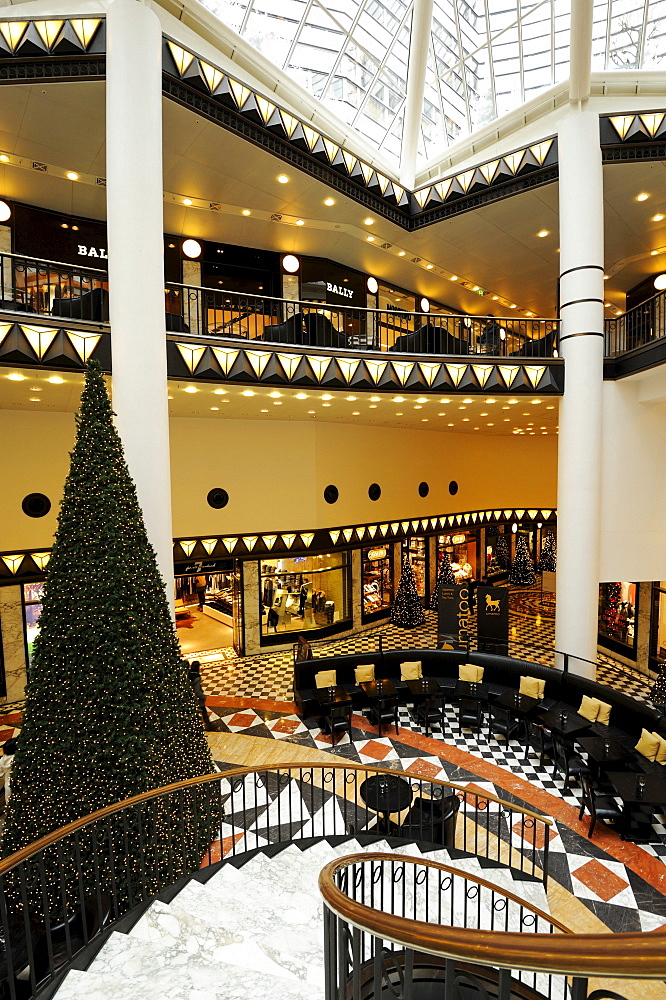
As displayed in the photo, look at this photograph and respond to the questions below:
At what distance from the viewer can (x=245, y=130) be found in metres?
9.23

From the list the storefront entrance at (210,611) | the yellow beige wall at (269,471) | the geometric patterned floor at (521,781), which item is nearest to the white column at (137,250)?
the geometric patterned floor at (521,781)

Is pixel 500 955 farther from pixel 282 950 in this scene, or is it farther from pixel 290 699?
pixel 290 699

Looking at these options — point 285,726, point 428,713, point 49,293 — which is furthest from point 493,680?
point 49,293

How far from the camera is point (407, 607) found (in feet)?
50.5

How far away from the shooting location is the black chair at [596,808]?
22.3ft

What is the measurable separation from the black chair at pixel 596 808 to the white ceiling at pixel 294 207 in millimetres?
12072

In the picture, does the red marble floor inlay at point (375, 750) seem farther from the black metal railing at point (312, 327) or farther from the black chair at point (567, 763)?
the black metal railing at point (312, 327)

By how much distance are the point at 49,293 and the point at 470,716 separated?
1152 centimetres

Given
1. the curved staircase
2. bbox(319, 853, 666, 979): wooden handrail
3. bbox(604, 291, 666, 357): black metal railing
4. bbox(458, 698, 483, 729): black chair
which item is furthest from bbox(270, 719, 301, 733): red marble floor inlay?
bbox(604, 291, 666, 357): black metal railing

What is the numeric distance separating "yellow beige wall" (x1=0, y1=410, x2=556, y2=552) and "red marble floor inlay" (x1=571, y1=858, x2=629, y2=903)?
9.82m

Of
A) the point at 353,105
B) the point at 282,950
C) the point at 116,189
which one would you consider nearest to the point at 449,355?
the point at 116,189

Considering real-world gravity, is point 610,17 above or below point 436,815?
above

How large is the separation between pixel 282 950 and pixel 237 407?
32.1 ft

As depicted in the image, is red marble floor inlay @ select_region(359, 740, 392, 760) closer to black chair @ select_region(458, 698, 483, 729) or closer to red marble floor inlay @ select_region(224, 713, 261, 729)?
black chair @ select_region(458, 698, 483, 729)
